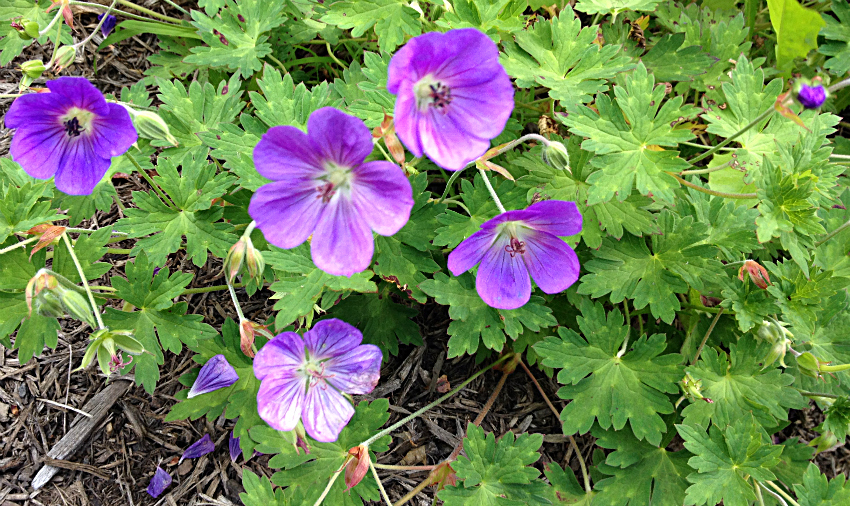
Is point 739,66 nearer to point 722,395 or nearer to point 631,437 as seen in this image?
point 722,395

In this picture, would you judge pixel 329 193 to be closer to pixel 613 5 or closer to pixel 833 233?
pixel 613 5

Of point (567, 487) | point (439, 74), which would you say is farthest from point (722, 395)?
point (439, 74)

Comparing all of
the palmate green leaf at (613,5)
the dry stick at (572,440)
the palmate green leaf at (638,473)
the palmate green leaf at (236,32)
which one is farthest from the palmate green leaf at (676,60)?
the palmate green leaf at (236,32)

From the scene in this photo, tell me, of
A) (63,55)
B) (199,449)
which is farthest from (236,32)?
(199,449)

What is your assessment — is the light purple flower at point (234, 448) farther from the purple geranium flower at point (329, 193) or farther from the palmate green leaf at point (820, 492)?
the palmate green leaf at point (820, 492)

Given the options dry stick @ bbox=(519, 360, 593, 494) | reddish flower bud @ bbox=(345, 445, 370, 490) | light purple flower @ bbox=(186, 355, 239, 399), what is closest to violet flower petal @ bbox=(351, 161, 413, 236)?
reddish flower bud @ bbox=(345, 445, 370, 490)

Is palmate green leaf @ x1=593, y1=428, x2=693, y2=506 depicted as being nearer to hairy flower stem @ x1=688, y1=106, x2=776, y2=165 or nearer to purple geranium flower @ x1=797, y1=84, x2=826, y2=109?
hairy flower stem @ x1=688, y1=106, x2=776, y2=165
